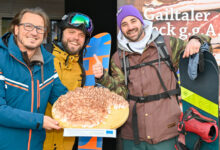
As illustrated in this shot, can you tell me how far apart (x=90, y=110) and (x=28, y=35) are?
2.48 ft

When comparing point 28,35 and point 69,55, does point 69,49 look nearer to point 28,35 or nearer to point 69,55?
point 69,55

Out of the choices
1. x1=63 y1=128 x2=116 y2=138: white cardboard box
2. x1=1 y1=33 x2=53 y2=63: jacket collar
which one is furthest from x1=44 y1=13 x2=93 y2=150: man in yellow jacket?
x1=63 y1=128 x2=116 y2=138: white cardboard box

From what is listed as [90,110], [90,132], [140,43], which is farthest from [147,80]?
[90,132]

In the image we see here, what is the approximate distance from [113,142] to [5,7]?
459 cm

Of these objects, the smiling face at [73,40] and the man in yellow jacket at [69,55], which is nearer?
the man in yellow jacket at [69,55]

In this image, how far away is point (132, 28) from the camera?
6.88 ft

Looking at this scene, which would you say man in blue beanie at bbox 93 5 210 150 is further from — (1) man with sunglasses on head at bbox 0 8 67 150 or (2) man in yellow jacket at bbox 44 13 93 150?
(1) man with sunglasses on head at bbox 0 8 67 150

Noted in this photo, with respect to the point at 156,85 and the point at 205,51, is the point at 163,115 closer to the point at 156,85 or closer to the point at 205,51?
the point at 156,85

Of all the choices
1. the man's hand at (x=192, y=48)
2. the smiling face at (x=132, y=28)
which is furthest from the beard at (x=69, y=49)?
the man's hand at (x=192, y=48)

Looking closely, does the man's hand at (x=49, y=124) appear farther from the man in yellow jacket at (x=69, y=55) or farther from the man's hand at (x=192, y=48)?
the man's hand at (x=192, y=48)

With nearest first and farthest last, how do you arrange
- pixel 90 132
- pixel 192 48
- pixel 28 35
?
pixel 90 132, pixel 28 35, pixel 192 48

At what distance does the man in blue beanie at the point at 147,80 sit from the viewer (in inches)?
75.9

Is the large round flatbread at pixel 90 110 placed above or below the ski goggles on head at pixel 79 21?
below

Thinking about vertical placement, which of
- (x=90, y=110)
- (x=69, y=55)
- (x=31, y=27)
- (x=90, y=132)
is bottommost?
(x=90, y=132)
